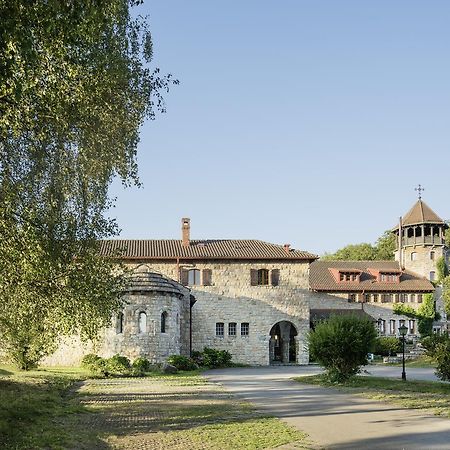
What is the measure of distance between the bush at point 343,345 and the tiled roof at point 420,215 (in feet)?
144

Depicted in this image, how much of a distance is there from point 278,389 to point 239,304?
2278cm

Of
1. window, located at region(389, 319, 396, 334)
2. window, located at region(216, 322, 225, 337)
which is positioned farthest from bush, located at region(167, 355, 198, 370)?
window, located at region(389, 319, 396, 334)

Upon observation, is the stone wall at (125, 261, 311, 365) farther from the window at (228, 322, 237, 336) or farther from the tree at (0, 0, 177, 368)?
the tree at (0, 0, 177, 368)

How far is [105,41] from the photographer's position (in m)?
13.1

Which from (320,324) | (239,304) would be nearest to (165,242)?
(239,304)

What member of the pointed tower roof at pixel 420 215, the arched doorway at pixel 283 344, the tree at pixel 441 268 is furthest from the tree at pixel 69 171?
the pointed tower roof at pixel 420 215

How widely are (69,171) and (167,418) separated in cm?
557

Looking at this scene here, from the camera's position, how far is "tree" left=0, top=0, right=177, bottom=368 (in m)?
11.5

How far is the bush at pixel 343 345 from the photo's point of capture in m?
22.1

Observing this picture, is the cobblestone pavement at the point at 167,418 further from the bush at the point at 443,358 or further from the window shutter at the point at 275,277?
the window shutter at the point at 275,277

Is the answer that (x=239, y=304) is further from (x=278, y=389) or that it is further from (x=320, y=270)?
(x=278, y=389)

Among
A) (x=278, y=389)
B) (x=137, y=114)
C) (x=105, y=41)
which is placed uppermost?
(x=105, y=41)

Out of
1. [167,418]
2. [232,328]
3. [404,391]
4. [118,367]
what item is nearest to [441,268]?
[232,328]

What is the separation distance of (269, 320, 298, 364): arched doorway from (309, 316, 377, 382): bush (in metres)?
22.9
